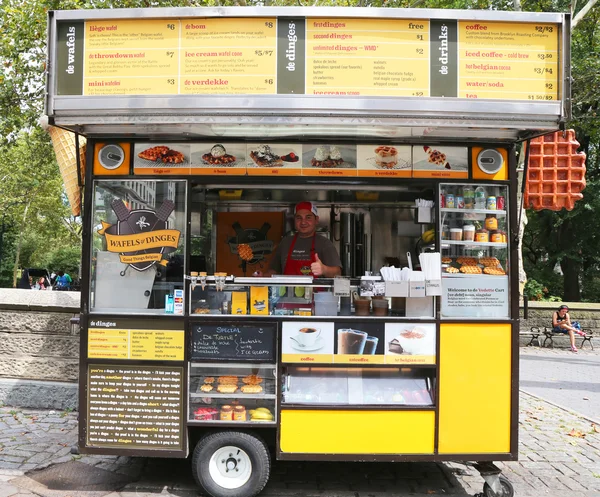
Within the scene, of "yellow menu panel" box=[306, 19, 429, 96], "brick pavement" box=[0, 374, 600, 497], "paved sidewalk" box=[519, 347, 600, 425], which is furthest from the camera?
"paved sidewalk" box=[519, 347, 600, 425]

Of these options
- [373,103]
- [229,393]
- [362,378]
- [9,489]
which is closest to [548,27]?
[373,103]

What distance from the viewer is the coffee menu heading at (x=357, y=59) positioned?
3613mm

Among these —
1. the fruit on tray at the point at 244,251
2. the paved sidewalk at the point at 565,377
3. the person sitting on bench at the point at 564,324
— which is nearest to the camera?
the fruit on tray at the point at 244,251

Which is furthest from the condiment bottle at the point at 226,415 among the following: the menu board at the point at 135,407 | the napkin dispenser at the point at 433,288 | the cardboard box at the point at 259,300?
the napkin dispenser at the point at 433,288

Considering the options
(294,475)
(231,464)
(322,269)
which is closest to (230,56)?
(322,269)

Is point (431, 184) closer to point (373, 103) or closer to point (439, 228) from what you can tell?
point (439, 228)

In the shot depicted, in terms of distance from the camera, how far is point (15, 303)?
6543 mm

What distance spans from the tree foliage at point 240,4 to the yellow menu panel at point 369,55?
4767 millimetres

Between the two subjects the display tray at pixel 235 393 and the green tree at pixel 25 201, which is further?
the green tree at pixel 25 201

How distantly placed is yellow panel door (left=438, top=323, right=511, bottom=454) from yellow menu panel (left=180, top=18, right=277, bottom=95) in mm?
2221

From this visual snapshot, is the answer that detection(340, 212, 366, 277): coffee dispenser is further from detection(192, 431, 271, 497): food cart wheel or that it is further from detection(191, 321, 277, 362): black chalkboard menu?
detection(192, 431, 271, 497): food cart wheel

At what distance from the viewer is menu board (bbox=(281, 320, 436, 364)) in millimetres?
4027

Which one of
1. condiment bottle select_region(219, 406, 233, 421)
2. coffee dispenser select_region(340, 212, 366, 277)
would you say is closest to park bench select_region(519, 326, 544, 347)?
coffee dispenser select_region(340, 212, 366, 277)

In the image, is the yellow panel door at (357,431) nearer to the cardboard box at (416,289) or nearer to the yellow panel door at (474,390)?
the yellow panel door at (474,390)
